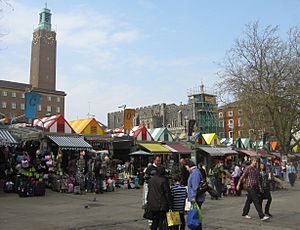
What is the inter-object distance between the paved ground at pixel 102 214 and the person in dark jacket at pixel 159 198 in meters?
2.21

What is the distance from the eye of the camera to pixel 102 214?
10.1 metres

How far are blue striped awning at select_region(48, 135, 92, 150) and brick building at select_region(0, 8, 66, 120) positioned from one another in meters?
65.2

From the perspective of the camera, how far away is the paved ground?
8.41 m

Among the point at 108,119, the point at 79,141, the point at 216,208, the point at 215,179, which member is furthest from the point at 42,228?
the point at 108,119

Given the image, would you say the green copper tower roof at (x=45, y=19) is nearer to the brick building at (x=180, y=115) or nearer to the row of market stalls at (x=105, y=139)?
the brick building at (x=180, y=115)

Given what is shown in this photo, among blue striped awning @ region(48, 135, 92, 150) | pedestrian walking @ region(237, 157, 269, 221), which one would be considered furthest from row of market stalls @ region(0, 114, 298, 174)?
pedestrian walking @ region(237, 157, 269, 221)

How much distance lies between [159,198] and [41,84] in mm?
82660

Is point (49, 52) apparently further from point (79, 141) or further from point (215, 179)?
point (215, 179)

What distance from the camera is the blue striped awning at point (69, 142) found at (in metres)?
16.7

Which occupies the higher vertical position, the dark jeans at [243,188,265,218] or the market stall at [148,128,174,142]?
the market stall at [148,128,174,142]

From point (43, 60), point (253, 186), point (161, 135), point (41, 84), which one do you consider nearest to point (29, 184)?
point (253, 186)

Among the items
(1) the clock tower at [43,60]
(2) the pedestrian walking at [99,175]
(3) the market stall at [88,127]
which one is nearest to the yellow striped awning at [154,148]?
(3) the market stall at [88,127]

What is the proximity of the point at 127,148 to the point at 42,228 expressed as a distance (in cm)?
1429

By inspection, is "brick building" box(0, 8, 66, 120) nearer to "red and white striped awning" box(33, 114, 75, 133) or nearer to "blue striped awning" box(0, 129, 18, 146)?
"red and white striped awning" box(33, 114, 75, 133)
